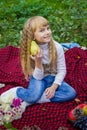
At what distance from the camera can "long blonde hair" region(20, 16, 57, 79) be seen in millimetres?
4086

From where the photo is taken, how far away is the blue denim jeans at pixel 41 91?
4234 mm

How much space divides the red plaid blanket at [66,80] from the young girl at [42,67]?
0.31ft

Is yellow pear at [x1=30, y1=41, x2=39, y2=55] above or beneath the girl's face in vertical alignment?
beneath

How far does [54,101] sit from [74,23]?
2.29 metres

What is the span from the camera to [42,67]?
4164 millimetres

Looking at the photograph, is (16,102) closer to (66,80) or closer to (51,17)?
(66,80)

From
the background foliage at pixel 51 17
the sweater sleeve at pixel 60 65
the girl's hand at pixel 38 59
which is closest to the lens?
the girl's hand at pixel 38 59

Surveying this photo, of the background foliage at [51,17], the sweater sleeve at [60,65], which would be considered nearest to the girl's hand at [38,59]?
the sweater sleeve at [60,65]

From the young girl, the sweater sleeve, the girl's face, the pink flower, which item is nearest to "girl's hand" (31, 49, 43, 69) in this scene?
the young girl

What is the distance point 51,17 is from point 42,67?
8.13 feet

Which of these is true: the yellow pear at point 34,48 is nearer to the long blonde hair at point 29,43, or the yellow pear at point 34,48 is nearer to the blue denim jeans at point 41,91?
the long blonde hair at point 29,43

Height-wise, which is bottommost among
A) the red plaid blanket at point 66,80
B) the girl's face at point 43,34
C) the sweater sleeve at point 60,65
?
the red plaid blanket at point 66,80

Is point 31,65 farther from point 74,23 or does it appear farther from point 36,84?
point 74,23

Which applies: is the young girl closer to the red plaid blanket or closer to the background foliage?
the red plaid blanket
